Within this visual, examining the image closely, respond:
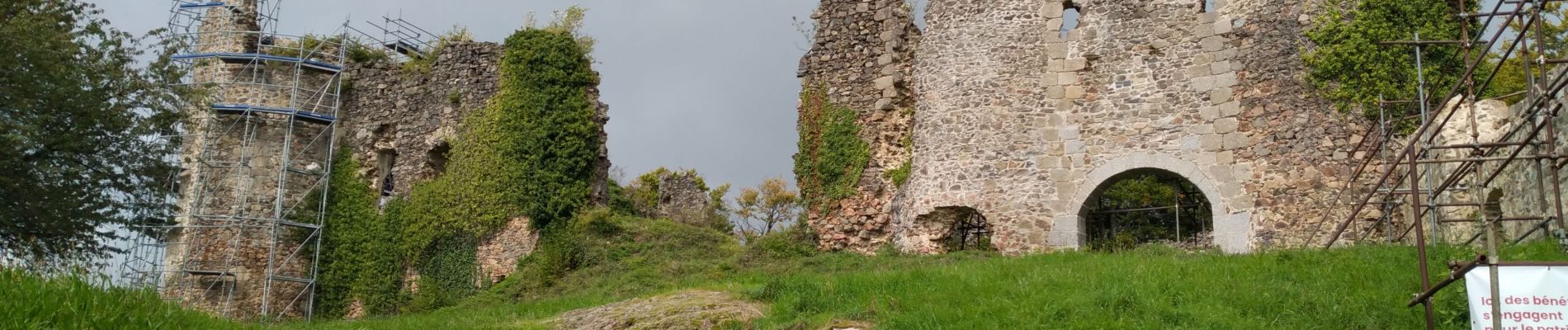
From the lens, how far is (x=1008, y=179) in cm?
1878

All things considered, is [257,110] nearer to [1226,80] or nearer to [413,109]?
[413,109]

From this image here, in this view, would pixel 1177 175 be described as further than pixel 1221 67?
Yes

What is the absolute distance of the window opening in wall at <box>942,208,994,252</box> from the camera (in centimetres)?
1983

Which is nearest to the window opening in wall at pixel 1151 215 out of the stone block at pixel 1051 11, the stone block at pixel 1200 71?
the stone block at pixel 1200 71

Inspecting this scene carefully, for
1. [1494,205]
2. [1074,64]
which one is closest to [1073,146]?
[1074,64]

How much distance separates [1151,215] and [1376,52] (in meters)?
7.68

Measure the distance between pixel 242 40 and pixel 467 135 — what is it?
4.71 meters

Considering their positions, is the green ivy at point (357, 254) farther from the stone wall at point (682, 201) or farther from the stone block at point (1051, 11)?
the stone block at point (1051, 11)

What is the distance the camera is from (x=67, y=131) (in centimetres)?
1686

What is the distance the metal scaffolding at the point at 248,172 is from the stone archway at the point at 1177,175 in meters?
13.1

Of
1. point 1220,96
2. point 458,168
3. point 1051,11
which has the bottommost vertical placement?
point 458,168

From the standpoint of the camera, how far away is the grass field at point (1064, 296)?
33.0ft

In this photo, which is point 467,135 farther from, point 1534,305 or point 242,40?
point 1534,305

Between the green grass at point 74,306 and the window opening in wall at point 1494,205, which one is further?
the window opening in wall at point 1494,205
